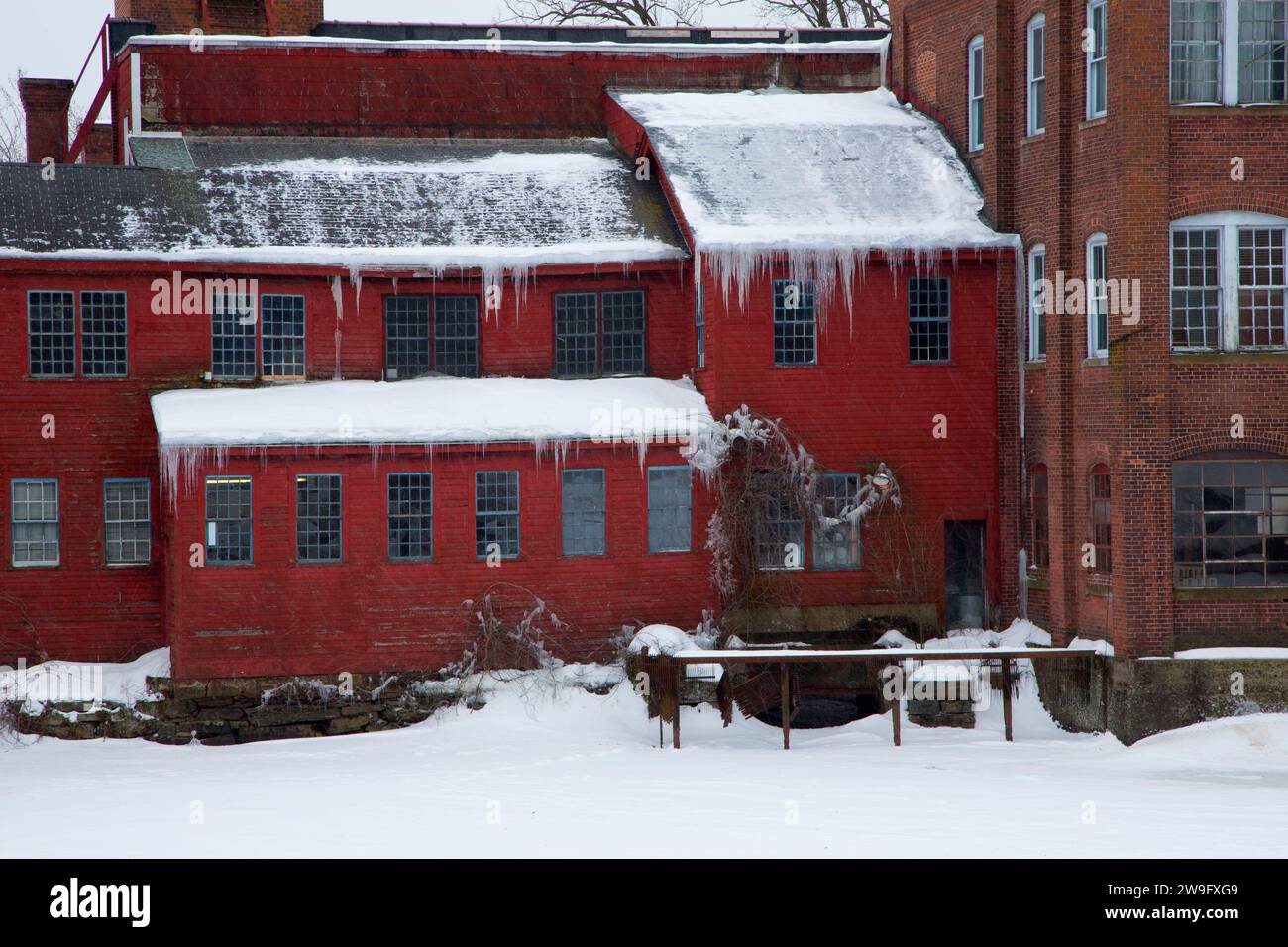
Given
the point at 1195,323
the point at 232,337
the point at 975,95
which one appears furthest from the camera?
the point at 975,95

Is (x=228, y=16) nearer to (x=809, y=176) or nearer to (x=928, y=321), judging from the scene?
(x=809, y=176)

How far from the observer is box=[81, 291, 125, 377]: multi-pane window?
24953mm

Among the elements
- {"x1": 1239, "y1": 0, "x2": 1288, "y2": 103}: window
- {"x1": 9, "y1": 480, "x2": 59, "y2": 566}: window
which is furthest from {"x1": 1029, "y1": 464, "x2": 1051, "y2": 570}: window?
{"x1": 9, "y1": 480, "x2": 59, "y2": 566}: window

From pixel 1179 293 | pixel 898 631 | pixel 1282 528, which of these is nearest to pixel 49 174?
pixel 898 631

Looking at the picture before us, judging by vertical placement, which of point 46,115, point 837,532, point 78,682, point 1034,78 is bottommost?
point 78,682

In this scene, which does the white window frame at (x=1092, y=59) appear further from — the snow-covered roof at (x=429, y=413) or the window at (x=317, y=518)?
the window at (x=317, y=518)

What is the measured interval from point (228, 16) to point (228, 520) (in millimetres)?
14655

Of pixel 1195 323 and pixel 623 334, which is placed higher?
pixel 623 334

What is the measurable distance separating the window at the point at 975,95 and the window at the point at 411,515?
1090 cm

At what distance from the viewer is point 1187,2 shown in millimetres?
22078

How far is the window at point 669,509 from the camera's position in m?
25.0

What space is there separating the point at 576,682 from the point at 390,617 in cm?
295

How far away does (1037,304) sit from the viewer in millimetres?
25141

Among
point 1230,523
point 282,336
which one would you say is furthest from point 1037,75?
point 282,336
